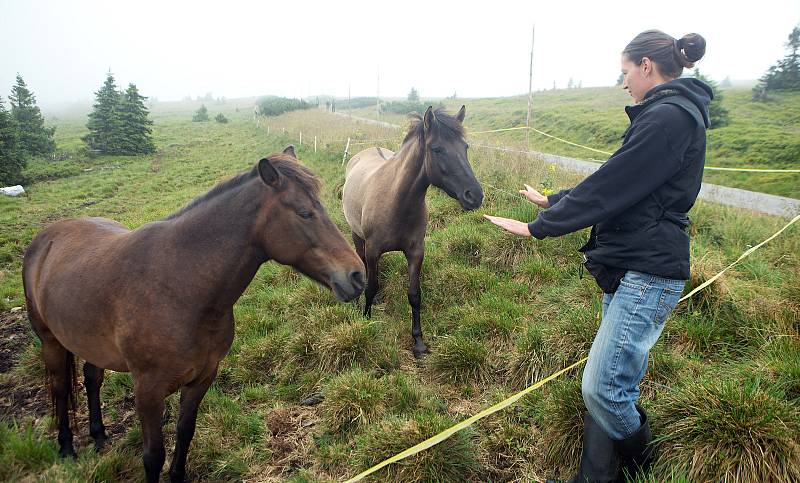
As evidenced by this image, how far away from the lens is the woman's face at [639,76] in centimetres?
209

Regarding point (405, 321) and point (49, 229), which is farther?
point (405, 321)

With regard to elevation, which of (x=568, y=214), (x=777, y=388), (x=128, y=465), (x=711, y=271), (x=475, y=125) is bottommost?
(x=128, y=465)

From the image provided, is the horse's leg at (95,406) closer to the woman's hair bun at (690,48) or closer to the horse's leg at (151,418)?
the horse's leg at (151,418)

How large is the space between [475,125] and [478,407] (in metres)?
30.0

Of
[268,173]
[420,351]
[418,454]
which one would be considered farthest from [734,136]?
[268,173]

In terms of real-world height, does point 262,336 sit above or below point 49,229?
below

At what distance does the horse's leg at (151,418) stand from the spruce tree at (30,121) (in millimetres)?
24033

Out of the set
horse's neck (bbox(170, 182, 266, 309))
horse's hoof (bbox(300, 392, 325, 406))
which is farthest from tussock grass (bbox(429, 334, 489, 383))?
horse's neck (bbox(170, 182, 266, 309))

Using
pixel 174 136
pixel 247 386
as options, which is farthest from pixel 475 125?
pixel 247 386

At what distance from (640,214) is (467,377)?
252cm

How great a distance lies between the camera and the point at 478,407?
3645mm

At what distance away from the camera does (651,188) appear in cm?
188

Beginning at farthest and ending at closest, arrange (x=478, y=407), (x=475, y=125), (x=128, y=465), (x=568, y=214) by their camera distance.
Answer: (x=475, y=125), (x=478, y=407), (x=128, y=465), (x=568, y=214)

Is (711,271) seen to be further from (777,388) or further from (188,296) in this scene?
(188,296)
